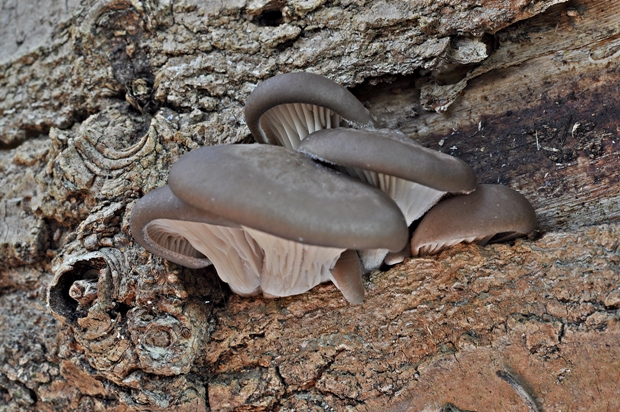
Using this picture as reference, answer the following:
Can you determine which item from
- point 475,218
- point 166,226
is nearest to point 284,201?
point 166,226

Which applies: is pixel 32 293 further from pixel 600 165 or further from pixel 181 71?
pixel 600 165

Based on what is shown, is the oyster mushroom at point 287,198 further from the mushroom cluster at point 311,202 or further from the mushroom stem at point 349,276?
the mushroom stem at point 349,276

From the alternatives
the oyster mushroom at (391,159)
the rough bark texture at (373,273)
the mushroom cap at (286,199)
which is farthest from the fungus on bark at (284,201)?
the rough bark texture at (373,273)

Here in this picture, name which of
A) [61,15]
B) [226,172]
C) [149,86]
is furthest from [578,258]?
[61,15]

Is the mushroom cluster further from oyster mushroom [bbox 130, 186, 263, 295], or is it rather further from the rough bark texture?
the rough bark texture

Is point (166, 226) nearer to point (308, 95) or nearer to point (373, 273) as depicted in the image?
point (308, 95)

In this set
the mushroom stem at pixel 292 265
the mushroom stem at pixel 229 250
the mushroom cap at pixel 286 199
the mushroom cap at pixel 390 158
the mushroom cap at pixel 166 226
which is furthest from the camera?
the mushroom stem at pixel 229 250

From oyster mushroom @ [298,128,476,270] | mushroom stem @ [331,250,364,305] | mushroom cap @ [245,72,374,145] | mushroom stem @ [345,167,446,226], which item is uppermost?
mushroom cap @ [245,72,374,145]

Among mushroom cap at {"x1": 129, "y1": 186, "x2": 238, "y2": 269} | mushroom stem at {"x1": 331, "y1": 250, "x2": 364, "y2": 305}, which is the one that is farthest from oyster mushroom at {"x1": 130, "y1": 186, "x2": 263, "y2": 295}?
mushroom stem at {"x1": 331, "y1": 250, "x2": 364, "y2": 305}
